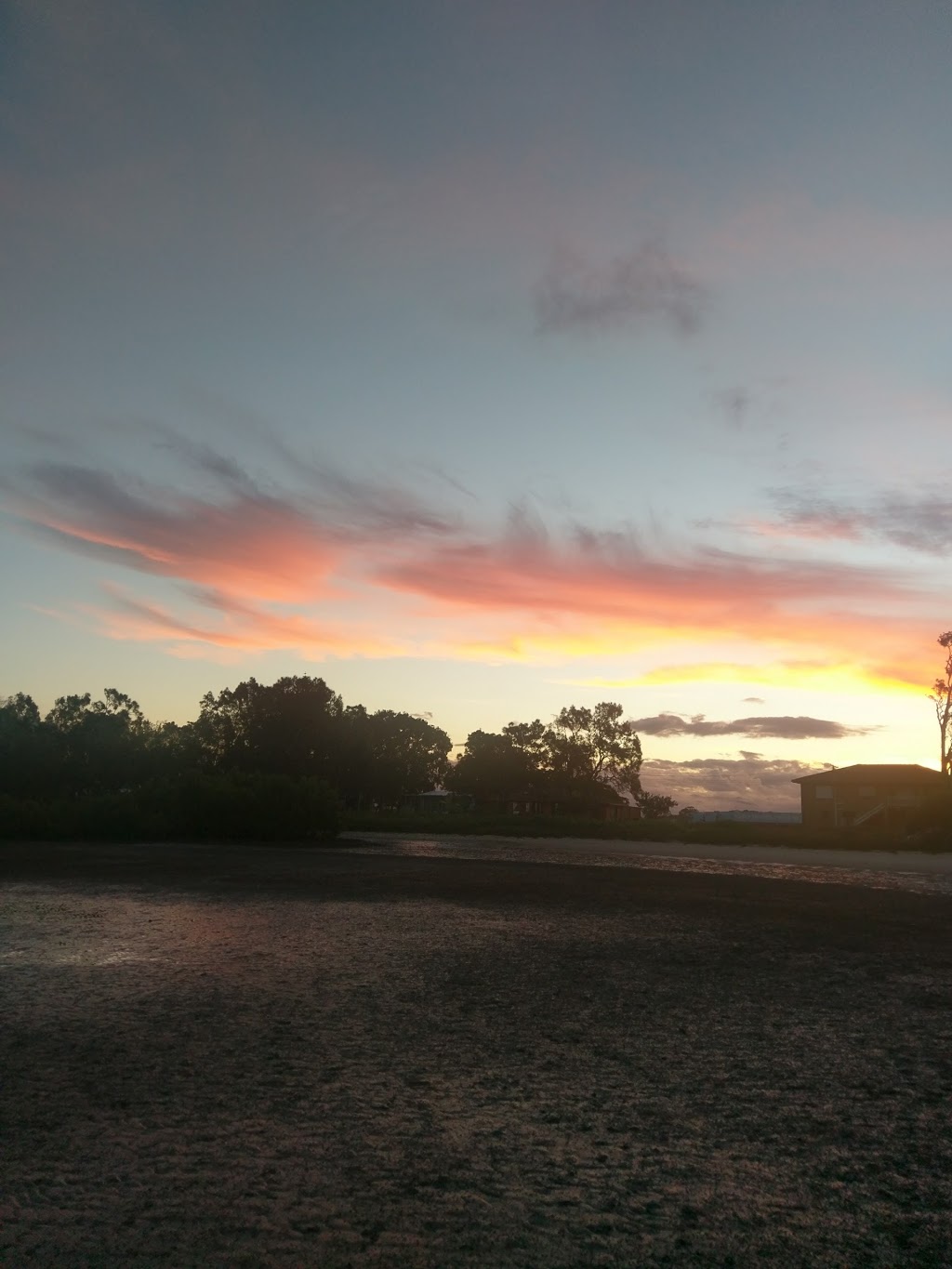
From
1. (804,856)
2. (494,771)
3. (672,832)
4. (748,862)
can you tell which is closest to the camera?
(748,862)

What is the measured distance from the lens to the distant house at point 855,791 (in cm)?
6950

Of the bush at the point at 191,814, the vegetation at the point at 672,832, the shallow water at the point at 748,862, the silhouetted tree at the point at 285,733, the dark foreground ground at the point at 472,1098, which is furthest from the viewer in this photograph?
the silhouetted tree at the point at 285,733

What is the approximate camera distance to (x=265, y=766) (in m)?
81.5

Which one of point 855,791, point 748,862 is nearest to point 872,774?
point 855,791

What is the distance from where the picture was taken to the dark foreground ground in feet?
11.1

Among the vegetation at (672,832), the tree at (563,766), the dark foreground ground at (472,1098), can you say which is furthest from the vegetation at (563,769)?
the dark foreground ground at (472,1098)

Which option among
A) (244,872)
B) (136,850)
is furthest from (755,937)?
(136,850)

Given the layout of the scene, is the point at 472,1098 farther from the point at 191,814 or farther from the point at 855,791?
the point at 855,791

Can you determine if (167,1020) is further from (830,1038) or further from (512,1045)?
(830,1038)

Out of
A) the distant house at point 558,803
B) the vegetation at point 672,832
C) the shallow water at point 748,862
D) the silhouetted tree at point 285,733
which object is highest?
the silhouetted tree at point 285,733

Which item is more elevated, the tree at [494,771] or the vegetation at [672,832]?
the tree at [494,771]

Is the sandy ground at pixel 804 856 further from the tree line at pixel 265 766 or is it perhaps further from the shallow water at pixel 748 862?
the tree line at pixel 265 766

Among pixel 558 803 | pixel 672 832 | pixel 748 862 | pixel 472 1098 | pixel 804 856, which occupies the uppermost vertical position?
pixel 558 803

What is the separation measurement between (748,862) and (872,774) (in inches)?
1988
